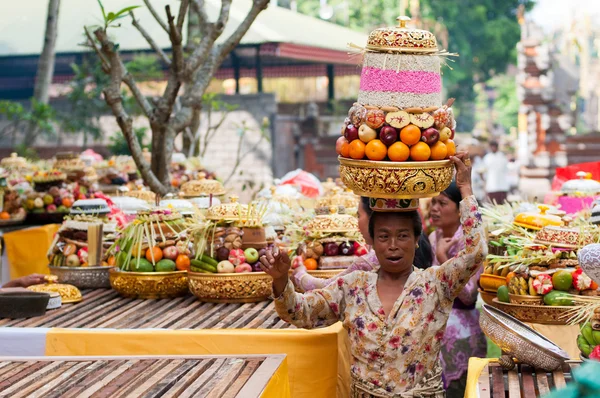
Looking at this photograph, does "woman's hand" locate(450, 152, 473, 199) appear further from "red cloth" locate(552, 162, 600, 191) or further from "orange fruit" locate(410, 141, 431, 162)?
"red cloth" locate(552, 162, 600, 191)

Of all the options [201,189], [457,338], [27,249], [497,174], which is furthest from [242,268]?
[497,174]

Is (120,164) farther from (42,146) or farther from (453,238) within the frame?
(42,146)

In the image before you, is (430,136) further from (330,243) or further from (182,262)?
(182,262)

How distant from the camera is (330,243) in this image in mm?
4910

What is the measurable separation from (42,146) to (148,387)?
56.5ft

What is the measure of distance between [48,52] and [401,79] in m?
13.7

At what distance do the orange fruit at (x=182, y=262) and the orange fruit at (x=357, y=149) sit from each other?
178 centimetres

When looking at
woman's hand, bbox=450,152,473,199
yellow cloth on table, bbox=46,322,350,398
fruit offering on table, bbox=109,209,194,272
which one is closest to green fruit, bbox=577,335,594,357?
woman's hand, bbox=450,152,473,199

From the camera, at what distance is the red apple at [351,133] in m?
3.42

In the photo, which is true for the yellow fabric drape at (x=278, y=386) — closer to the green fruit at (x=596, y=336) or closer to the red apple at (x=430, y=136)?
the red apple at (x=430, y=136)

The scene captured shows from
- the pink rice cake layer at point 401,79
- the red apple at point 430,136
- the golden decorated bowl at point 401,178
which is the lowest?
the golden decorated bowl at point 401,178

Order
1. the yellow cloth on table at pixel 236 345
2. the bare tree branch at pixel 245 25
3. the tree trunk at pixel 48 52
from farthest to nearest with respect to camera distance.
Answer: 1. the tree trunk at pixel 48 52
2. the bare tree branch at pixel 245 25
3. the yellow cloth on table at pixel 236 345

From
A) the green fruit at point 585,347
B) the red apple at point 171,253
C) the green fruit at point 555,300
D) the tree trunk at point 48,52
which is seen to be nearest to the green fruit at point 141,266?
the red apple at point 171,253

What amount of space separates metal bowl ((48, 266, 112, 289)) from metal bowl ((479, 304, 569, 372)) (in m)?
2.54
